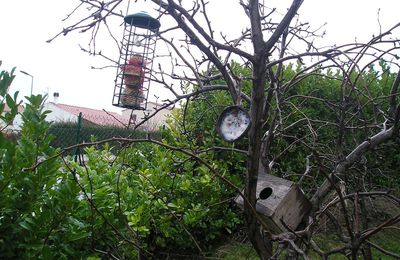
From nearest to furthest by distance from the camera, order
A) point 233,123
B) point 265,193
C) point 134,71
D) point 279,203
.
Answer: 1. point 233,123
2. point 279,203
3. point 265,193
4. point 134,71

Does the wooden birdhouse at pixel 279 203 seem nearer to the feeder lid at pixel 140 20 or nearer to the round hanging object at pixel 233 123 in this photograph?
the round hanging object at pixel 233 123

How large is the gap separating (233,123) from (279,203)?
713 millimetres

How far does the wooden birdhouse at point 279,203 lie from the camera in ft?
7.19

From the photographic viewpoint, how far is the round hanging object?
1.63 meters

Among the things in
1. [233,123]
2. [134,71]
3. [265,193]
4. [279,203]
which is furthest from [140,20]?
[233,123]

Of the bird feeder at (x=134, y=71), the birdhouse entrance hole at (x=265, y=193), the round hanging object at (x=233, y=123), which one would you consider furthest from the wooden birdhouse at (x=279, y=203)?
the bird feeder at (x=134, y=71)

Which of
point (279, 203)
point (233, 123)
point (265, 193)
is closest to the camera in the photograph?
point (233, 123)

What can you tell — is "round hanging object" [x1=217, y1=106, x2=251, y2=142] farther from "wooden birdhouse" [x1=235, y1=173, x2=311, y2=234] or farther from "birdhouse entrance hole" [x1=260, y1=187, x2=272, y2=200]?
"birdhouse entrance hole" [x1=260, y1=187, x2=272, y2=200]

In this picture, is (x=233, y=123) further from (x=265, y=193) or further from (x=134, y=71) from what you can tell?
(x=134, y=71)

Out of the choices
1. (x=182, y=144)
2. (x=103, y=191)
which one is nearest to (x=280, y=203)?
(x=103, y=191)

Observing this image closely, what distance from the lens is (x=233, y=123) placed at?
170 centimetres

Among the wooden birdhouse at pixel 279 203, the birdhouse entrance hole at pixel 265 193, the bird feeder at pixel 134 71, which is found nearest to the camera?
the wooden birdhouse at pixel 279 203

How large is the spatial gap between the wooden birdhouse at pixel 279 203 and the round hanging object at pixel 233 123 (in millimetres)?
606

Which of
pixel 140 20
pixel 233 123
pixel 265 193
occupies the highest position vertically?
pixel 140 20
